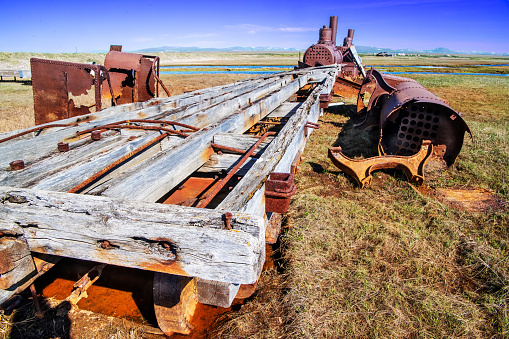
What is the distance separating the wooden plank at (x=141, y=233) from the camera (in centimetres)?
123

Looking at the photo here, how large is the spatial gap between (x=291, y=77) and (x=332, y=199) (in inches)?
210

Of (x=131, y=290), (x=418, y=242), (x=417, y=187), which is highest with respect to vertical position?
(x=417, y=187)

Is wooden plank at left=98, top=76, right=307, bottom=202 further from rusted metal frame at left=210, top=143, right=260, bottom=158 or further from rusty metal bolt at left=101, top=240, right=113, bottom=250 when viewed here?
rusty metal bolt at left=101, top=240, right=113, bottom=250

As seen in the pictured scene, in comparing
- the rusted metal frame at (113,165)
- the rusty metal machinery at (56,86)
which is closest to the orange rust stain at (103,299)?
the rusted metal frame at (113,165)

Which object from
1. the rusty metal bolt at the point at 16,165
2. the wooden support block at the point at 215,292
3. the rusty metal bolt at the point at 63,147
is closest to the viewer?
the wooden support block at the point at 215,292

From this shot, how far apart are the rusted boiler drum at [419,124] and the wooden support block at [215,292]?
4006mm

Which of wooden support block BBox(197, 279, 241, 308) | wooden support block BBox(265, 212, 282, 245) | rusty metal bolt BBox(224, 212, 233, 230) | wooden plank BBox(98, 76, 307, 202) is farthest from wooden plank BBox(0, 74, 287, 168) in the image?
rusty metal bolt BBox(224, 212, 233, 230)

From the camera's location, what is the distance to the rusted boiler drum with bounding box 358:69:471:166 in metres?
4.68

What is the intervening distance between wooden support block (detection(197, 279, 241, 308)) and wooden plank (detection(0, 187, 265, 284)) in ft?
1.48

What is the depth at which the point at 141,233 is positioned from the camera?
4.23ft

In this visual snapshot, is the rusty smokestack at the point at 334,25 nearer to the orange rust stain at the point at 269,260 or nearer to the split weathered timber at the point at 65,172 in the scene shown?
the orange rust stain at the point at 269,260

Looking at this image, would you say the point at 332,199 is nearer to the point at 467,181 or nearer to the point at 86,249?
the point at 467,181

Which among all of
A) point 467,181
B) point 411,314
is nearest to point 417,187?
point 467,181

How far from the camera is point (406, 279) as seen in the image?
270cm
